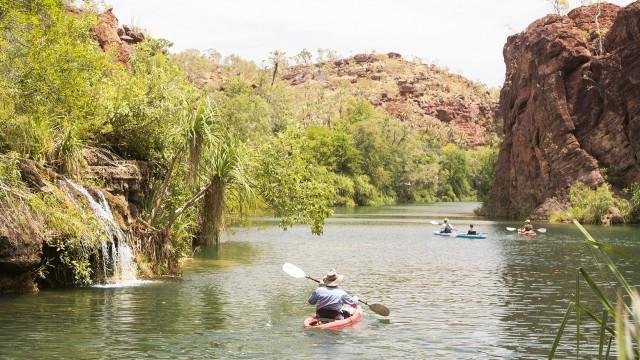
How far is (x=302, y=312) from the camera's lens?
68.1ft

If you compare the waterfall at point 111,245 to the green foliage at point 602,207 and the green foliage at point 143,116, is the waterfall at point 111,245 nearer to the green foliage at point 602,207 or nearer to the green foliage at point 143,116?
the green foliage at point 143,116

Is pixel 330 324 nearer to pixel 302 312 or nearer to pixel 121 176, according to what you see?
A: pixel 302 312

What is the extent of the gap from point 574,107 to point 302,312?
205 feet

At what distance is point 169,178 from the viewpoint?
92.7ft

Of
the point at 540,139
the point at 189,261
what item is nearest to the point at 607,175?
the point at 540,139

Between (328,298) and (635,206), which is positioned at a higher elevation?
(635,206)

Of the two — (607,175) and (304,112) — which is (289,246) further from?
(304,112)

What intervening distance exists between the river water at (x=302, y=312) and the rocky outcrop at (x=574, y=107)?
39.5 metres

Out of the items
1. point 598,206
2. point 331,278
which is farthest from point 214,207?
point 598,206

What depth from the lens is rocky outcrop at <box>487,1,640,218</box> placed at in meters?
73.3

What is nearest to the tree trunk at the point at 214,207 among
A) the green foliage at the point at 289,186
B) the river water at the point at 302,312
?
the river water at the point at 302,312

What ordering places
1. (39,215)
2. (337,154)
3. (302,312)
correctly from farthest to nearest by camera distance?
(337,154)
(39,215)
(302,312)

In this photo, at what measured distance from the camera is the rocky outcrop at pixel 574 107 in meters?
73.3

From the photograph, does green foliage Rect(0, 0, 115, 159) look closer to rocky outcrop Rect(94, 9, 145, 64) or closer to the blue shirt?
the blue shirt
